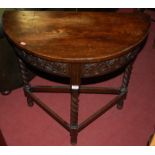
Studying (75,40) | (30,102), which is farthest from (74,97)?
(30,102)

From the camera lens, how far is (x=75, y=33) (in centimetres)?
132

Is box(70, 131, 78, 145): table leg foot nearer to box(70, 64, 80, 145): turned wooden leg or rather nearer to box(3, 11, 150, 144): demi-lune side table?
box(70, 64, 80, 145): turned wooden leg

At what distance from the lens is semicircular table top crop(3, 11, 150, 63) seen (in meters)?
1.20

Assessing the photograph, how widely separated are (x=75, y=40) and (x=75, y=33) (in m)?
0.06

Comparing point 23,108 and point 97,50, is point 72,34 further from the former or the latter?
point 23,108

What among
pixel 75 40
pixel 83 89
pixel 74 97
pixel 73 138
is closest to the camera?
pixel 75 40

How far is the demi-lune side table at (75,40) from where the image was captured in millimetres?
1200

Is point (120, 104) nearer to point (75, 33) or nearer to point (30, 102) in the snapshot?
point (30, 102)

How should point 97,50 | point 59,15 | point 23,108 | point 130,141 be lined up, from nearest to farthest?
point 97,50 < point 59,15 < point 130,141 < point 23,108

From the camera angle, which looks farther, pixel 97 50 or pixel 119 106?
pixel 119 106

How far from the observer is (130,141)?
1727mm

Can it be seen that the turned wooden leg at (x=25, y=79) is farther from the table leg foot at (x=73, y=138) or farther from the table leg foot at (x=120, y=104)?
the table leg foot at (x=120, y=104)
